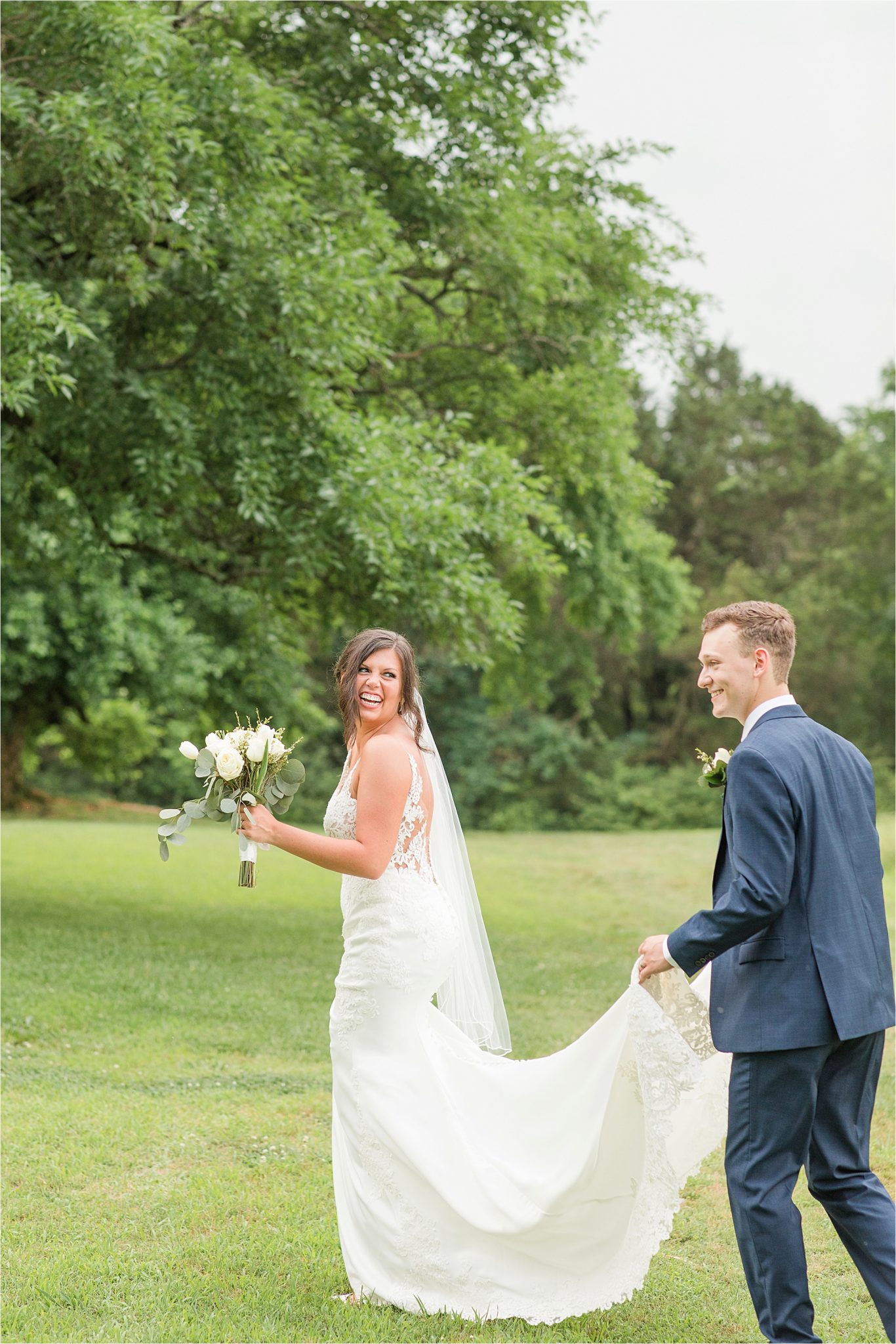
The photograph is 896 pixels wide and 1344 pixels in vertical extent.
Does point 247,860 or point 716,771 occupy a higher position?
point 716,771

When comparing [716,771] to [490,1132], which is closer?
[490,1132]

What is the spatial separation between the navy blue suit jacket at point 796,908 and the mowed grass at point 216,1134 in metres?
1.50

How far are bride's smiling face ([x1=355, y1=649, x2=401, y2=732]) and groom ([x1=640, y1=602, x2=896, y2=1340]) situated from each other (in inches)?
56.5

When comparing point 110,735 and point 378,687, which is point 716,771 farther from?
point 110,735

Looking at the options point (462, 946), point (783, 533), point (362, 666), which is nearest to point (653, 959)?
point (462, 946)

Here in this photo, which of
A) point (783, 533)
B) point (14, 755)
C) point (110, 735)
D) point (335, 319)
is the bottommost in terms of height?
point (14, 755)

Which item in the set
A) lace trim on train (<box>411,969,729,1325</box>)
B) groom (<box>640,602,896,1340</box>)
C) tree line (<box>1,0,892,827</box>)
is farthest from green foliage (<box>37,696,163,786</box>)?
groom (<box>640,602,896,1340</box>)

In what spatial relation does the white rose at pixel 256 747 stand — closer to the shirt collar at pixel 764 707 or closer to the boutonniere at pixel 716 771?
the boutonniere at pixel 716 771

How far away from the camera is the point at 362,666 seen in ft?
15.4

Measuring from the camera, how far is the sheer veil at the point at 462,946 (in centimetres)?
497

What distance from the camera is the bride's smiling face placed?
4.66 meters

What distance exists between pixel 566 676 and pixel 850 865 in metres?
35.9

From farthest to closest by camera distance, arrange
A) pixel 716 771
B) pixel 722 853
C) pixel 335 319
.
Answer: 1. pixel 335 319
2. pixel 716 771
3. pixel 722 853

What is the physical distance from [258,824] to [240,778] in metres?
0.21
